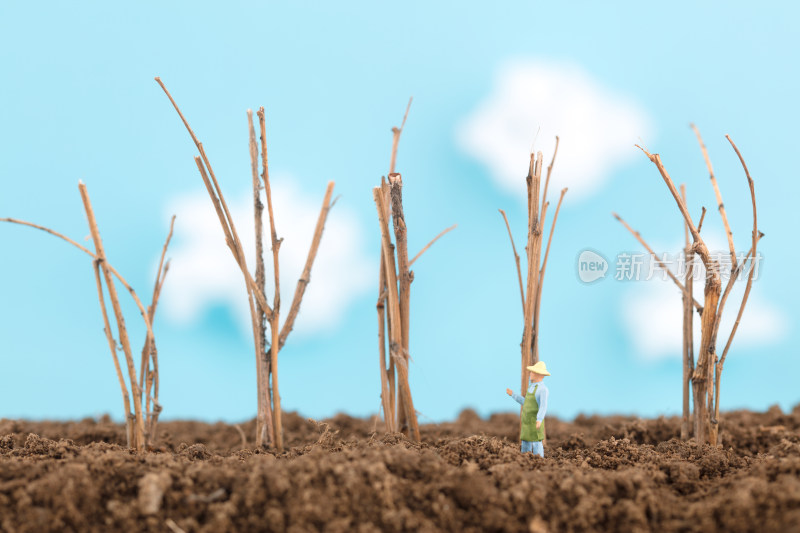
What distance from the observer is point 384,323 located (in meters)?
2.89

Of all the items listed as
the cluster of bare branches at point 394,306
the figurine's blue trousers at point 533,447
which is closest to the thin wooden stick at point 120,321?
the cluster of bare branches at point 394,306

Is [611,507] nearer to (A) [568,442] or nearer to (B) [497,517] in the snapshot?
(B) [497,517]

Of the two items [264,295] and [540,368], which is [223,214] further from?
[540,368]

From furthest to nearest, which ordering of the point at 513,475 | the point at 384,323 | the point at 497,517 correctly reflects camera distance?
1. the point at 384,323
2. the point at 513,475
3. the point at 497,517

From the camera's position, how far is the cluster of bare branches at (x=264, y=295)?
2713 mm

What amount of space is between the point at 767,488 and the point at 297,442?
2.23m

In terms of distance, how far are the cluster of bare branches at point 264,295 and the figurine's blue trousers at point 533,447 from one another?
1050 millimetres

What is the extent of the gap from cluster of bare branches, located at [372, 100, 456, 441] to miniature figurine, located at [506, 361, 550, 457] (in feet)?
1.59

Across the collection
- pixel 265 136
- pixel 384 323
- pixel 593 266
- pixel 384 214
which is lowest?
pixel 384 323

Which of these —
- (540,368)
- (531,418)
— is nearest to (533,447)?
(531,418)

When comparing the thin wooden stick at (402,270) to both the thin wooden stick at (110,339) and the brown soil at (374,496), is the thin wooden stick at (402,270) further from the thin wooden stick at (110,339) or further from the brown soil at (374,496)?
the thin wooden stick at (110,339)

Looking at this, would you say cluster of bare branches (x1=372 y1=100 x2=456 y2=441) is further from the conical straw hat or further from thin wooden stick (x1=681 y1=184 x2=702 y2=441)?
thin wooden stick (x1=681 y1=184 x2=702 y2=441)

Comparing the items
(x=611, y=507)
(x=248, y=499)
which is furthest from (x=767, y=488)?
(x=248, y=499)

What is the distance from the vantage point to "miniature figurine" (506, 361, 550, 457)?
2.60m
